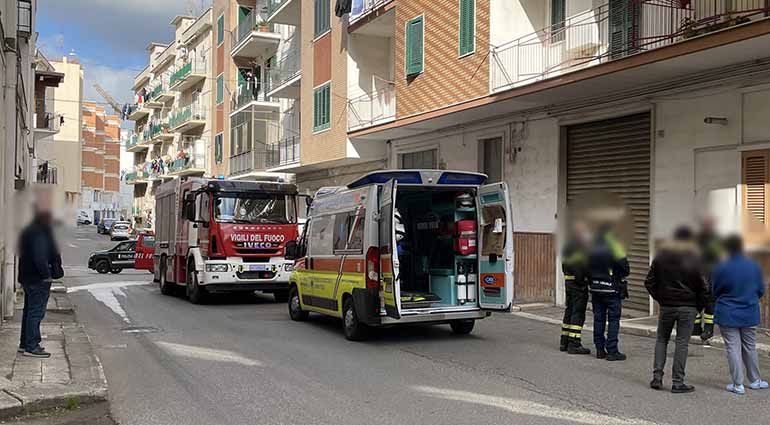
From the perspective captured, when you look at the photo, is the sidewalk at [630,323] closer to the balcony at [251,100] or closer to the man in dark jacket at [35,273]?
the man in dark jacket at [35,273]

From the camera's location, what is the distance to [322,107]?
25969 millimetres

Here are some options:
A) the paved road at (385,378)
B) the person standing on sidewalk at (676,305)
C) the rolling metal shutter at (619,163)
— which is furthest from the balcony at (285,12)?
the person standing on sidewalk at (676,305)

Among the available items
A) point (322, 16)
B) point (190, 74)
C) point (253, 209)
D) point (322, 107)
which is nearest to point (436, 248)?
point (253, 209)

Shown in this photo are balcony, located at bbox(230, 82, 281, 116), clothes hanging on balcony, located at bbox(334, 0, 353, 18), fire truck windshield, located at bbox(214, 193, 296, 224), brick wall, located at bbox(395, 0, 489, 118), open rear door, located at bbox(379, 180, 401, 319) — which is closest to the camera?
open rear door, located at bbox(379, 180, 401, 319)

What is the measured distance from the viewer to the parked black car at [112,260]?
29.9 meters

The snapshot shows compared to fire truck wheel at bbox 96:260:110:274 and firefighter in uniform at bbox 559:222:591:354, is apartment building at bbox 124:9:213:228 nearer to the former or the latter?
fire truck wheel at bbox 96:260:110:274

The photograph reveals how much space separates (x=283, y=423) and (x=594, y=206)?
347 centimetres

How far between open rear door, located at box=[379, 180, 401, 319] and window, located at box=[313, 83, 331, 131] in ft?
50.0

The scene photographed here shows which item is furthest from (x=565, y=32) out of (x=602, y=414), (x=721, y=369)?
(x=602, y=414)

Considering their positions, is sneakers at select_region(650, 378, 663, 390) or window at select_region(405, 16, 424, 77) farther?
window at select_region(405, 16, 424, 77)

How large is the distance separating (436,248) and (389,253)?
6.04ft

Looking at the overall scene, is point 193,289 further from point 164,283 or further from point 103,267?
point 103,267

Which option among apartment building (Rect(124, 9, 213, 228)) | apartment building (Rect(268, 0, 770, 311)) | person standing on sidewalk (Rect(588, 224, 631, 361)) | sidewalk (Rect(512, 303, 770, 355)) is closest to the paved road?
person standing on sidewalk (Rect(588, 224, 631, 361))

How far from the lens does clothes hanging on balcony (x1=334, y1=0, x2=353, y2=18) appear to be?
23422 millimetres
